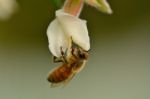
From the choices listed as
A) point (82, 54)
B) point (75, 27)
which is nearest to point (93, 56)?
point (82, 54)

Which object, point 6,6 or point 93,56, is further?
point 93,56

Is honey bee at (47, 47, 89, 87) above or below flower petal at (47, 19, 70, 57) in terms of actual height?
below

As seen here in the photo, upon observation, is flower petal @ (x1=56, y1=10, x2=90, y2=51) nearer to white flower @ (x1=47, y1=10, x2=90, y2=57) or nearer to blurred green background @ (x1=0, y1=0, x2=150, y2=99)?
white flower @ (x1=47, y1=10, x2=90, y2=57)

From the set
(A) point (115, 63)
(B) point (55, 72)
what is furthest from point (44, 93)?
(B) point (55, 72)

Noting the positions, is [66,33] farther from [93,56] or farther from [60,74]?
[93,56]

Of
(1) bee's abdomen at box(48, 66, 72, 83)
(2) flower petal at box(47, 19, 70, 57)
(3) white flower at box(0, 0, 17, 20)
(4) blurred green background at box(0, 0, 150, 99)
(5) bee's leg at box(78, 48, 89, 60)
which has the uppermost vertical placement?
(3) white flower at box(0, 0, 17, 20)

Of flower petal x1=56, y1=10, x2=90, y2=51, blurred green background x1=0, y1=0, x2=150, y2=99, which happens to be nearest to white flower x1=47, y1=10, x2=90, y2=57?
flower petal x1=56, y1=10, x2=90, y2=51
